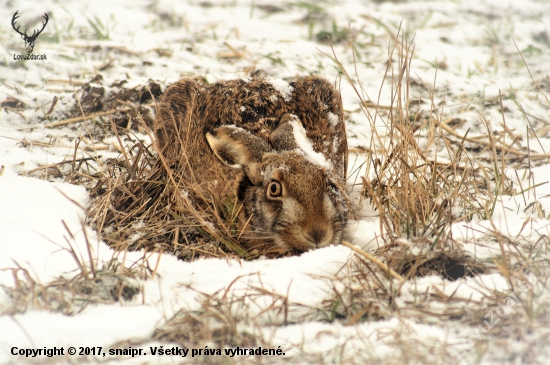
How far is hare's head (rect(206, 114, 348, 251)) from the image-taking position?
3062 millimetres

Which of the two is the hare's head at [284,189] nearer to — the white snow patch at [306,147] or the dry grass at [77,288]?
the white snow patch at [306,147]

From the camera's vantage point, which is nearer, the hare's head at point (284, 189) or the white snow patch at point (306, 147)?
the hare's head at point (284, 189)

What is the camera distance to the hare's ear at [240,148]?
332 centimetres

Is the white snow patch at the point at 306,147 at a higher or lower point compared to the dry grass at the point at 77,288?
higher

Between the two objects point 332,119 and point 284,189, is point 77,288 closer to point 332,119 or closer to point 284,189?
point 284,189

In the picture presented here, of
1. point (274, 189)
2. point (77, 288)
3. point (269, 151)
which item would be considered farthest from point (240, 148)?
point (77, 288)

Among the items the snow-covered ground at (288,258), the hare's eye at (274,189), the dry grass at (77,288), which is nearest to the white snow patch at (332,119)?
the snow-covered ground at (288,258)

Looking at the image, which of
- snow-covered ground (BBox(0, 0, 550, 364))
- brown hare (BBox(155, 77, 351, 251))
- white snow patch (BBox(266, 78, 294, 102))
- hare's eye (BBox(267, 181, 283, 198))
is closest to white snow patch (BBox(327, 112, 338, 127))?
brown hare (BBox(155, 77, 351, 251))

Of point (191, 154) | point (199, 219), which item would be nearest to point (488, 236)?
point (199, 219)

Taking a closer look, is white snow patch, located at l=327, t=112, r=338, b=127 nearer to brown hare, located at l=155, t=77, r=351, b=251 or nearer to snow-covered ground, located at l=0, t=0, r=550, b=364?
brown hare, located at l=155, t=77, r=351, b=251

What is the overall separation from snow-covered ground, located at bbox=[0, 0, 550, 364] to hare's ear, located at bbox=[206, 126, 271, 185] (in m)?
0.80

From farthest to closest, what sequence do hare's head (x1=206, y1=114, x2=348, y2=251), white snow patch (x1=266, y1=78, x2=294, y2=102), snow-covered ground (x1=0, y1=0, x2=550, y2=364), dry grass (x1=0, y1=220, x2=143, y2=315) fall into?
white snow patch (x1=266, y1=78, x2=294, y2=102) < hare's head (x1=206, y1=114, x2=348, y2=251) < dry grass (x1=0, y1=220, x2=143, y2=315) < snow-covered ground (x1=0, y1=0, x2=550, y2=364)

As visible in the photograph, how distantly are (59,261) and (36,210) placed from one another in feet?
2.13

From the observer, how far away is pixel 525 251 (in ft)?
8.16
